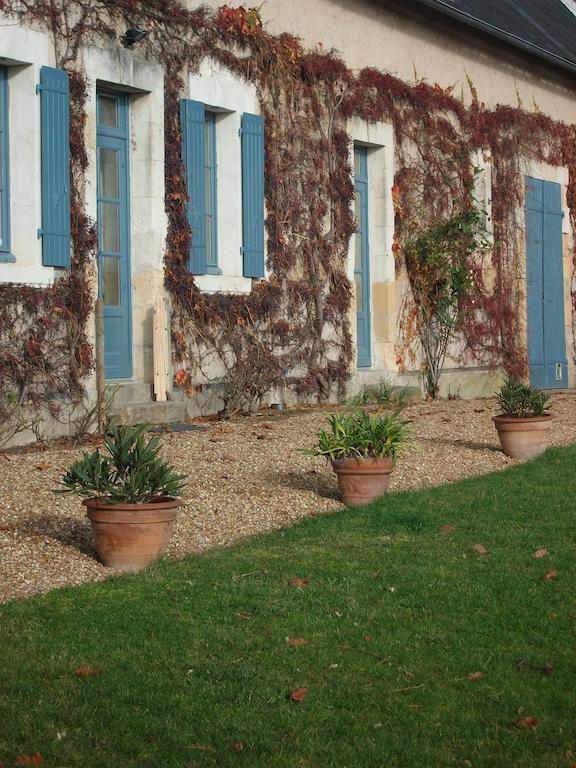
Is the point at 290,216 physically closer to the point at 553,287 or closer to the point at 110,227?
the point at 110,227

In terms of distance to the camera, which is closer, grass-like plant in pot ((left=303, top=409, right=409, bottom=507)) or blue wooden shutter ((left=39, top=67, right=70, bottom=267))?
grass-like plant in pot ((left=303, top=409, right=409, bottom=507))

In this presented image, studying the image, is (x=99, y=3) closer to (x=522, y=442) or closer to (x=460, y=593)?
(x=522, y=442)

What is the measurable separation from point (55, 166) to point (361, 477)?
3.90m

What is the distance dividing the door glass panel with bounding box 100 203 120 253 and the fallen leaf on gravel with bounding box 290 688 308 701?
697 cm

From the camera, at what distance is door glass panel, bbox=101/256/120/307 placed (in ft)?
34.3

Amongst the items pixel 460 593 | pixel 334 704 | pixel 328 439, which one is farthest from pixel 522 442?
pixel 334 704

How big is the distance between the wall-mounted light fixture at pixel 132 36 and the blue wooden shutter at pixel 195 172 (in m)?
0.73

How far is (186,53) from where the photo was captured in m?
10.8

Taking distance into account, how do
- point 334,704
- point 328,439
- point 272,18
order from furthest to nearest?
point 272,18 < point 328,439 < point 334,704

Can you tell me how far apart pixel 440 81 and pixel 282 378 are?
4734mm

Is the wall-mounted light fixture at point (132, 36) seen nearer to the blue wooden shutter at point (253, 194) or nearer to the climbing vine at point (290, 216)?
the climbing vine at point (290, 216)

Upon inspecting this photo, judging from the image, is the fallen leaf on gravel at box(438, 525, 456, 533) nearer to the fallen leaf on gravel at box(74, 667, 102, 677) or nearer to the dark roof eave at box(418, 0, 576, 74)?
the fallen leaf on gravel at box(74, 667, 102, 677)

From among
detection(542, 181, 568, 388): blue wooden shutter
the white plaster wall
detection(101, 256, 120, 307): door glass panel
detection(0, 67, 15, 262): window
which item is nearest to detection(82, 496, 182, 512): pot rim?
detection(0, 67, 15, 262): window

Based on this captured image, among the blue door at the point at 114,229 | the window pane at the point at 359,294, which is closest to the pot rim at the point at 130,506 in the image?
the blue door at the point at 114,229
